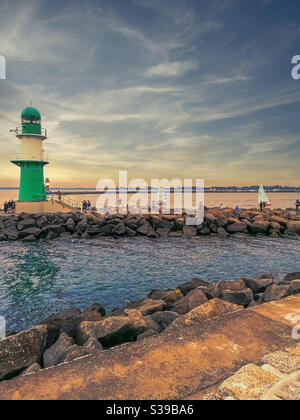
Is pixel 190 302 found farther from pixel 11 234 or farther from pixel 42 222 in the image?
pixel 42 222

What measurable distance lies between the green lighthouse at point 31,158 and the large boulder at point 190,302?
2279cm

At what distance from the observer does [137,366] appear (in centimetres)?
234

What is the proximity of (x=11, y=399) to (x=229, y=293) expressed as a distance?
15.0ft

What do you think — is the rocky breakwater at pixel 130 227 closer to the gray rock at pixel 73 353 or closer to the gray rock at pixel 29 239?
the gray rock at pixel 29 239

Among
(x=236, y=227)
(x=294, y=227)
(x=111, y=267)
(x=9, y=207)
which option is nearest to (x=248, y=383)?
(x=111, y=267)

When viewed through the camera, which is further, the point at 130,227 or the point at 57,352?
the point at 130,227

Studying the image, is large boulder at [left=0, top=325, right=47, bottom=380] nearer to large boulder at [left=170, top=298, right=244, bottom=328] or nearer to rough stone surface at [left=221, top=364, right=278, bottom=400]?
large boulder at [left=170, top=298, right=244, bottom=328]

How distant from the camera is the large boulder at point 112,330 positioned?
12.6 feet

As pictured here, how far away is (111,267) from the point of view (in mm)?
10648

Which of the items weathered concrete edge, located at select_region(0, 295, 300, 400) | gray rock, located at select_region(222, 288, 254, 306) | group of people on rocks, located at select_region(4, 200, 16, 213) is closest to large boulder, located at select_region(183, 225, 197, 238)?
gray rock, located at select_region(222, 288, 254, 306)

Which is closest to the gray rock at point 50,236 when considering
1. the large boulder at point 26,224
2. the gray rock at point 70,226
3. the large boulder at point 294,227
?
the gray rock at point 70,226

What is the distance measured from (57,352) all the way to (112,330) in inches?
31.8

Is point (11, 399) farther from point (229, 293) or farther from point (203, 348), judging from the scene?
point (229, 293)

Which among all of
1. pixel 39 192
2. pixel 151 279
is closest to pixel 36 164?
pixel 39 192
